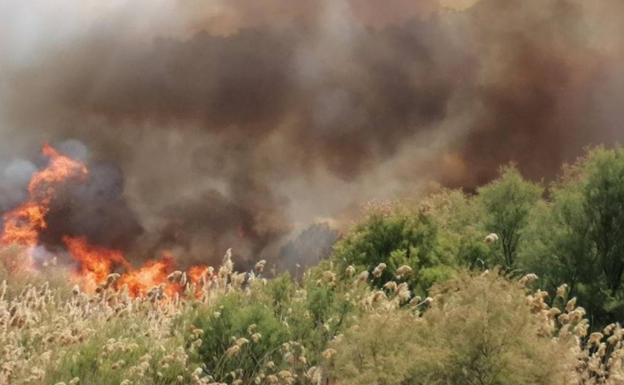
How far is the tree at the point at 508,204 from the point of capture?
46.1 metres

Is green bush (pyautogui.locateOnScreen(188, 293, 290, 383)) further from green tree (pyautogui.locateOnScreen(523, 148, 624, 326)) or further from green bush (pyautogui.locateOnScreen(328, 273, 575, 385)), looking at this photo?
green tree (pyautogui.locateOnScreen(523, 148, 624, 326))

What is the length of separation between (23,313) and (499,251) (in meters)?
31.6

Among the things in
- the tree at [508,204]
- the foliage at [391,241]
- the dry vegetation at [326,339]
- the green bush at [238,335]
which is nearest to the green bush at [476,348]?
the dry vegetation at [326,339]

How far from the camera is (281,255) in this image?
270ft

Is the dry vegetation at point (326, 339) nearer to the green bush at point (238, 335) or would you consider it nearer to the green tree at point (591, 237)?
the green bush at point (238, 335)

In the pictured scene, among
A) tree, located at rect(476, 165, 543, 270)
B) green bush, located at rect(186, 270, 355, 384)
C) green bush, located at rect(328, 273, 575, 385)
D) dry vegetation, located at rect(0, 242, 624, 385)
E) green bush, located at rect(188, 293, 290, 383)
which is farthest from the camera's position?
tree, located at rect(476, 165, 543, 270)

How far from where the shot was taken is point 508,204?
4747 centimetres

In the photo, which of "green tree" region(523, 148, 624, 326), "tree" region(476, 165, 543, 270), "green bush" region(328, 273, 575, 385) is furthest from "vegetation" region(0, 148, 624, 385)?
"tree" region(476, 165, 543, 270)

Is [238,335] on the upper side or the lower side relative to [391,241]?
lower

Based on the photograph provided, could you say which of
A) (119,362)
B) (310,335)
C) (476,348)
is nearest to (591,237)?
(310,335)

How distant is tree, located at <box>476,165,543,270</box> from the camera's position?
151 feet

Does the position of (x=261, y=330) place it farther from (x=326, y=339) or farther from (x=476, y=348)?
(x=476, y=348)

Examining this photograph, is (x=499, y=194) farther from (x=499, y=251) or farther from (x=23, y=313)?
(x=23, y=313)

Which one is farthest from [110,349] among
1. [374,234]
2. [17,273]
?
[17,273]
